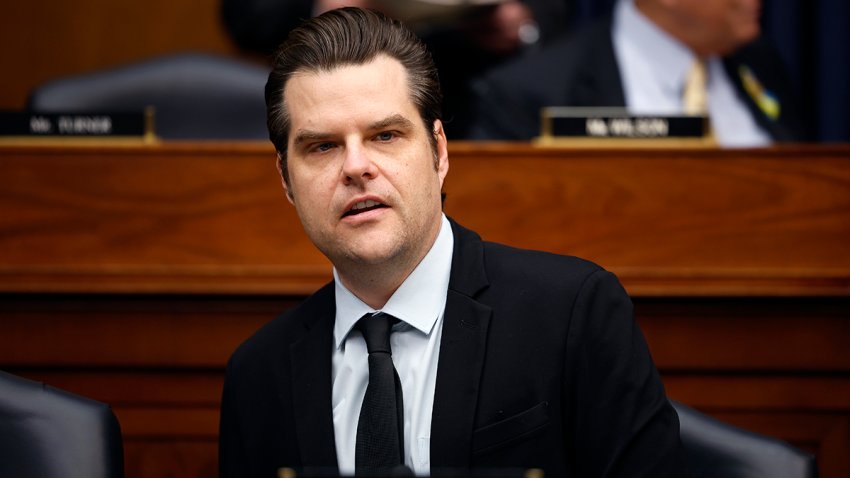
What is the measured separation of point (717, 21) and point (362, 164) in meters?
1.76

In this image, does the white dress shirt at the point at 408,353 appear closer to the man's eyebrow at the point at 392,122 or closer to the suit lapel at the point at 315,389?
the suit lapel at the point at 315,389

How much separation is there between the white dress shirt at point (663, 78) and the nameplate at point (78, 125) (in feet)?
3.83

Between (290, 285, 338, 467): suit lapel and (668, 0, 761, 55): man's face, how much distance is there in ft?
5.48

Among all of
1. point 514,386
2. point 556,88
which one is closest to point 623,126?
point 556,88

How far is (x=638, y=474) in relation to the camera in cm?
130

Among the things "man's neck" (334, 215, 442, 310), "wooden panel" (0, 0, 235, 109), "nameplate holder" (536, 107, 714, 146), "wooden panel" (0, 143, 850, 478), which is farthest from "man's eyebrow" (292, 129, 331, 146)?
"wooden panel" (0, 0, 235, 109)

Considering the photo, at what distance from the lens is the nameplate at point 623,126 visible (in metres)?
2.11

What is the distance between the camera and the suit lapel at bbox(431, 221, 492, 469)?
1.35 metres

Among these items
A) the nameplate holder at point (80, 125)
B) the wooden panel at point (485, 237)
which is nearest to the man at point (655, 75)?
the wooden panel at point (485, 237)

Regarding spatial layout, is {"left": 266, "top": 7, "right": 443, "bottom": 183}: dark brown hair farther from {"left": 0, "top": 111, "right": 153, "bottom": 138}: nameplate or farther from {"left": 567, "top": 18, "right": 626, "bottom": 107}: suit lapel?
{"left": 567, "top": 18, "right": 626, "bottom": 107}: suit lapel

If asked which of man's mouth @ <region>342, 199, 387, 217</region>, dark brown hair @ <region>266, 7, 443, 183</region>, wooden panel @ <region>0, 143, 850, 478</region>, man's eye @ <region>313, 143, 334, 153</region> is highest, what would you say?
dark brown hair @ <region>266, 7, 443, 183</region>

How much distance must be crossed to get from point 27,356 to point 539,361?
1.10m

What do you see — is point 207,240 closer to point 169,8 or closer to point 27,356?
point 27,356

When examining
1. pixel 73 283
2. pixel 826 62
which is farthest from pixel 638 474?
pixel 826 62
